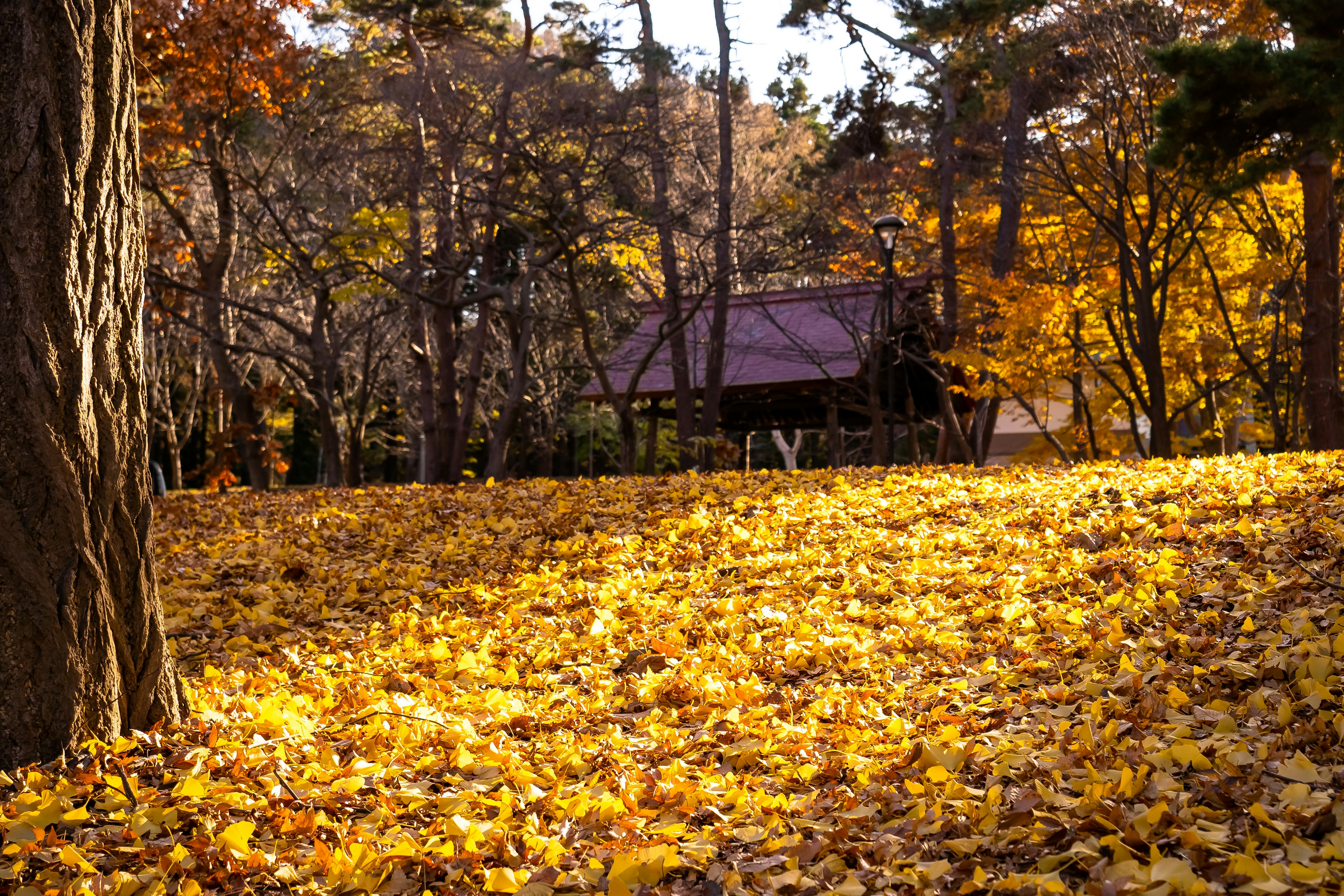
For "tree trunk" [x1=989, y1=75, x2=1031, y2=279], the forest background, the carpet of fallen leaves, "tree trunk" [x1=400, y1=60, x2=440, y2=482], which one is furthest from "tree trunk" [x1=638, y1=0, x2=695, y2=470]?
the carpet of fallen leaves

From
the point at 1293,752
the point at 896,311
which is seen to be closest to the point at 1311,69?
the point at 1293,752

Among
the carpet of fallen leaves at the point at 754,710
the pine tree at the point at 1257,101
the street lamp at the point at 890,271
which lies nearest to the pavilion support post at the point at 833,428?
the street lamp at the point at 890,271

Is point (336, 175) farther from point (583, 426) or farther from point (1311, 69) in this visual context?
point (583, 426)

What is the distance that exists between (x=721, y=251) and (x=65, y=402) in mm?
11482

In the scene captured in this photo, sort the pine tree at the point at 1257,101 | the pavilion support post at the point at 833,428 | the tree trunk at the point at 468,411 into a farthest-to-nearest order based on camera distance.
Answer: the pavilion support post at the point at 833,428, the tree trunk at the point at 468,411, the pine tree at the point at 1257,101

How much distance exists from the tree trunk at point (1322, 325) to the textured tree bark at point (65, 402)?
38.7 feet

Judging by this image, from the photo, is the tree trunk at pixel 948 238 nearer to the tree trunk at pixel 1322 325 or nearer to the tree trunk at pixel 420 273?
the tree trunk at pixel 1322 325

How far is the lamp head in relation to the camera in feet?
42.9

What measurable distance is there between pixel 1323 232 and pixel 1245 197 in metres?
2.43

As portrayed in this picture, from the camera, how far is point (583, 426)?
27.8m

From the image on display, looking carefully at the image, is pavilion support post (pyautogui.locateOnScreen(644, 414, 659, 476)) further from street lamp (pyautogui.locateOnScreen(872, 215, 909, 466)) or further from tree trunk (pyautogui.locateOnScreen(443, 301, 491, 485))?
street lamp (pyautogui.locateOnScreen(872, 215, 909, 466))

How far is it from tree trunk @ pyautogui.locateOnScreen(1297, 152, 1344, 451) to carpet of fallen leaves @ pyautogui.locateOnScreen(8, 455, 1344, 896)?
202 inches

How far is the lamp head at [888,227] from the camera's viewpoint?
13.1 m

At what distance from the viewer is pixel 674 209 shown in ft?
48.1
